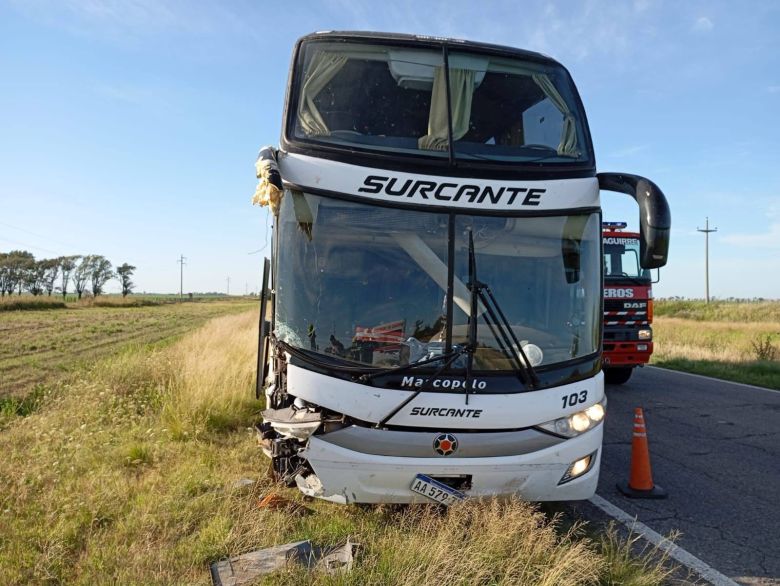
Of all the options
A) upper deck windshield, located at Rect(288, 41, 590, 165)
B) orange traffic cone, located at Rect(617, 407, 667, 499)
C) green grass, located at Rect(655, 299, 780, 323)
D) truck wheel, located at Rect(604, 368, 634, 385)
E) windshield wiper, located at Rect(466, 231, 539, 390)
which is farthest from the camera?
green grass, located at Rect(655, 299, 780, 323)

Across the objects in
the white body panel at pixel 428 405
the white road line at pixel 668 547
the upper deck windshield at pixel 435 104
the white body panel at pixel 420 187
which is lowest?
the white road line at pixel 668 547

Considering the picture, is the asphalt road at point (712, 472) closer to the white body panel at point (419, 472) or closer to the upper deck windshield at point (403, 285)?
the white body panel at point (419, 472)

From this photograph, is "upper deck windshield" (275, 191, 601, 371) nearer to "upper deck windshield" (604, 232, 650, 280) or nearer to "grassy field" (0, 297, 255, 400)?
"upper deck windshield" (604, 232, 650, 280)

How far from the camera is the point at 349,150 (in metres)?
4.43

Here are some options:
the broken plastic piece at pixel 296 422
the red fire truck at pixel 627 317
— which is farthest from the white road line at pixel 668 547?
the red fire truck at pixel 627 317

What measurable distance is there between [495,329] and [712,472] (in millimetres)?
3523

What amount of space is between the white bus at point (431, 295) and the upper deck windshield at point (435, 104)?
0.02 m

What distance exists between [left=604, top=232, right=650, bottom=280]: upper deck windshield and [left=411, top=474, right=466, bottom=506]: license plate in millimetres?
8810

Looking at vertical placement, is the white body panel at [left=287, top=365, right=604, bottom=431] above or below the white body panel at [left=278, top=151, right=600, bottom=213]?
below

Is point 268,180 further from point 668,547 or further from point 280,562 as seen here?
point 668,547

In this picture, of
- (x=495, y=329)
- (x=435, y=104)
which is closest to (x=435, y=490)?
(x=495, y=329)

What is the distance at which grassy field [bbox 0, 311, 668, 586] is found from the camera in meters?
3.43

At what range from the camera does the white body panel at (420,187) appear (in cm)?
430

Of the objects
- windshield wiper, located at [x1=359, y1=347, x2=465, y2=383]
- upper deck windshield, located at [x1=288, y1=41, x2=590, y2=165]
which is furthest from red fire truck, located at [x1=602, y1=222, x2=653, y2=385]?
windshield wiper, located at [x1=359, y1=347, x2=465, y2=383]
